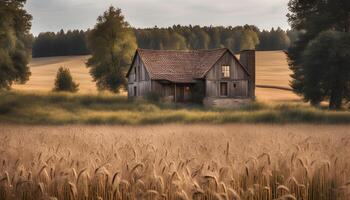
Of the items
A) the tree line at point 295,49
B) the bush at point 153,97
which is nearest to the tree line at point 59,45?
the tree line at point 295,49

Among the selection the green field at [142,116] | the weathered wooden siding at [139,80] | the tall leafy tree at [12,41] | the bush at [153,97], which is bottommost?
the bush at [153,97]

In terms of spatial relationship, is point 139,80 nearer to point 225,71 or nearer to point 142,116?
point 225,71

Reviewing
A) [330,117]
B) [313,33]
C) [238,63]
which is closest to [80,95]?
[238,63]

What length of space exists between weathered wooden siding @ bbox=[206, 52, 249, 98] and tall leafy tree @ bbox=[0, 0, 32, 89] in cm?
2086

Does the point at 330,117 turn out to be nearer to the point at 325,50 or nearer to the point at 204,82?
the point at 325,50

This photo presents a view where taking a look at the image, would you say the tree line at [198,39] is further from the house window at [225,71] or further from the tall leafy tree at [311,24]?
the tall leafy tree at [311,24]

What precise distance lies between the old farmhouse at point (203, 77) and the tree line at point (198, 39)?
75.6m

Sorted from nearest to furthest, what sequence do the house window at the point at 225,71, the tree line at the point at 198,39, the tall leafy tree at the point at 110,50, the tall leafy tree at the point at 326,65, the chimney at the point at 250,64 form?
the tall leafy tree at the point at 326,65 < the house window at the point at 225,71 < the chimney at the point at 250,64 < the tall leafy tree at the point at 110,50 < the tree line at the point at 198,39

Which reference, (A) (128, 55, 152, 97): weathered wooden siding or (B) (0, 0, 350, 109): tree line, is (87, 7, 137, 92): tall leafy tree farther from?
(A) (128, 55, 152, 97): weathered wooden siding

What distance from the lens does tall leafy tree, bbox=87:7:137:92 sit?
61.8 metres

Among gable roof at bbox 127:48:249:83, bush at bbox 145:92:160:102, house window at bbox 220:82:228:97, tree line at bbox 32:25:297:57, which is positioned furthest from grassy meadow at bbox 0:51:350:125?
tree line at bbox 32:25:297:57

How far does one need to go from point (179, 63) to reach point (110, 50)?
1384cm

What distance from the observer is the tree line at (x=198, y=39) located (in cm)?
13012

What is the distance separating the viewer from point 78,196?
6.16m
